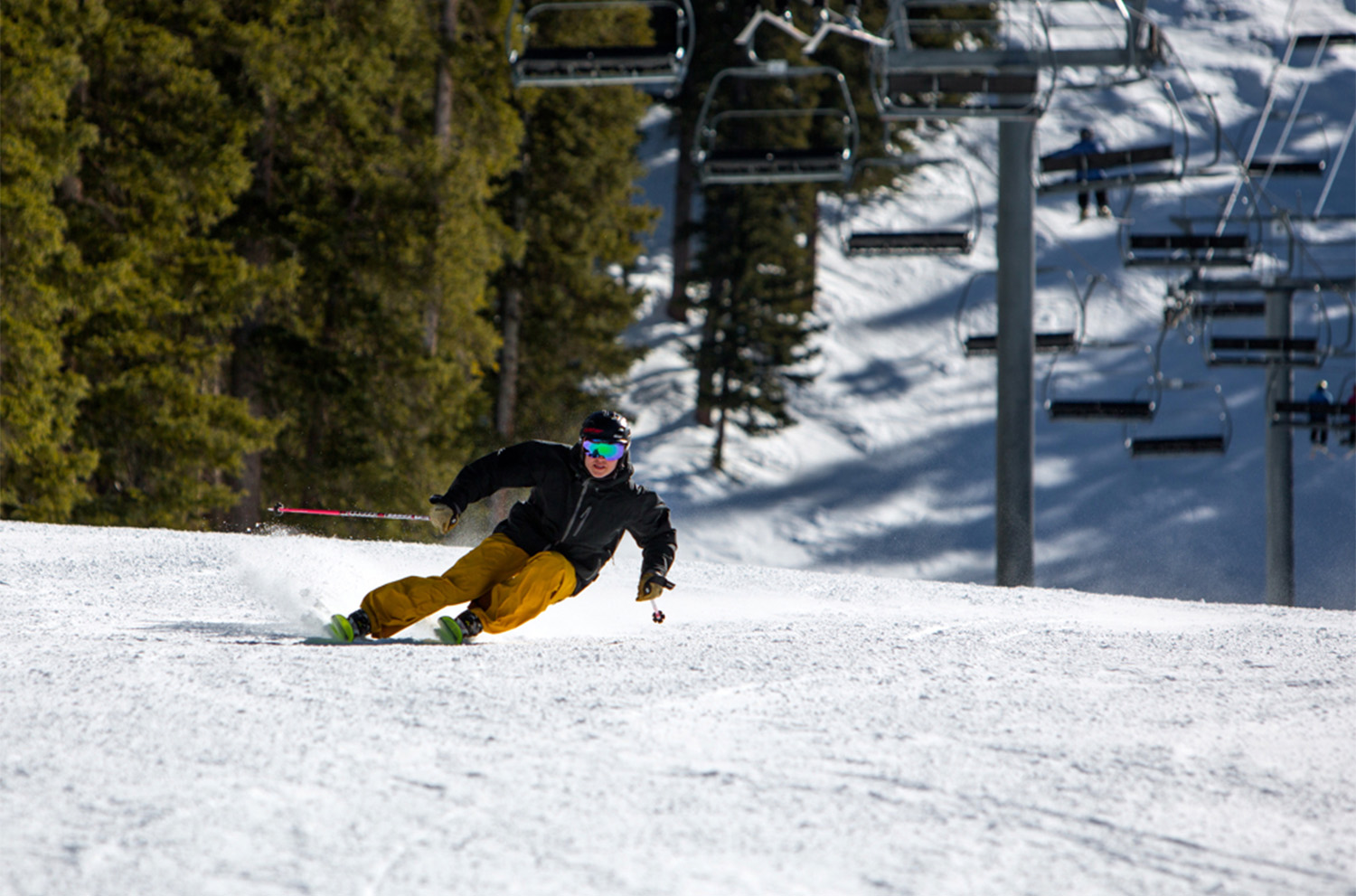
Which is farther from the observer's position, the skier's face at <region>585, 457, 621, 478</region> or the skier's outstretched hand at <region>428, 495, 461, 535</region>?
the skier's face at <region>585, 457, 621, 478</region>

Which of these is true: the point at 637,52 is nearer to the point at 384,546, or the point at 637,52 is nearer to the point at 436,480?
the point at 384,546

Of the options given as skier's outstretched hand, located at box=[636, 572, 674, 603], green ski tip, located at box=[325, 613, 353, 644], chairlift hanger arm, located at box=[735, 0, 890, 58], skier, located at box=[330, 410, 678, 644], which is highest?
chairlift hanger arm, located at box=[735, 0, 890, 58]

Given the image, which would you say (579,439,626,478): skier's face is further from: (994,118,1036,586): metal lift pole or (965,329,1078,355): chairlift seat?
(965,329,1078,355): chairlift seat

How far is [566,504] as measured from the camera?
20.9ft

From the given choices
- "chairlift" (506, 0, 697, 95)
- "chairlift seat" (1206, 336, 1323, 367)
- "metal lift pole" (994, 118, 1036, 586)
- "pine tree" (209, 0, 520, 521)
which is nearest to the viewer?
"chairlift" (506, 0, 697, 95)

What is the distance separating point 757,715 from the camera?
14.5 feet

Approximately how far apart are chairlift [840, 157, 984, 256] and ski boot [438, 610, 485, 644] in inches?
291

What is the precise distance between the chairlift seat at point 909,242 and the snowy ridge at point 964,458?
16.4m

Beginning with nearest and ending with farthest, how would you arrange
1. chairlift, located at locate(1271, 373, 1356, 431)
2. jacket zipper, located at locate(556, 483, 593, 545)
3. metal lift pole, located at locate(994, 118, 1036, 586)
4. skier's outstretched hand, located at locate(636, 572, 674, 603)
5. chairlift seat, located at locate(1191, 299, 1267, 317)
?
skier's outstretched hand, located at locate(636, 572, 674, 603) → jacket zipper, located at locate(556, 483, 593, 545) → metal lift pole, located at locate(994, 118, 1036, 586) → chairlift, located at locate(1271, 373, 1356, 431) → chairlift seat, located at locate(1191, 299, 1267, 317)

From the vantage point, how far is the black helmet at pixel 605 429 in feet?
20.5

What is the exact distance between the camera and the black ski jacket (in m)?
6.36

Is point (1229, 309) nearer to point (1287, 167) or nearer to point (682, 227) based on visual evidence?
point (1287, 167)

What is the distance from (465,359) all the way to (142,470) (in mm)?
5483

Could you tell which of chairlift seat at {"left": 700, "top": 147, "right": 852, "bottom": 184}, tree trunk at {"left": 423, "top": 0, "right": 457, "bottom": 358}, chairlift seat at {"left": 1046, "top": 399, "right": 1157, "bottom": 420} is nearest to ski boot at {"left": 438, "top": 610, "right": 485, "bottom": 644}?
chairlift seat at {"left": 700, "top": 147, "right": 852, "bottom": 184}
